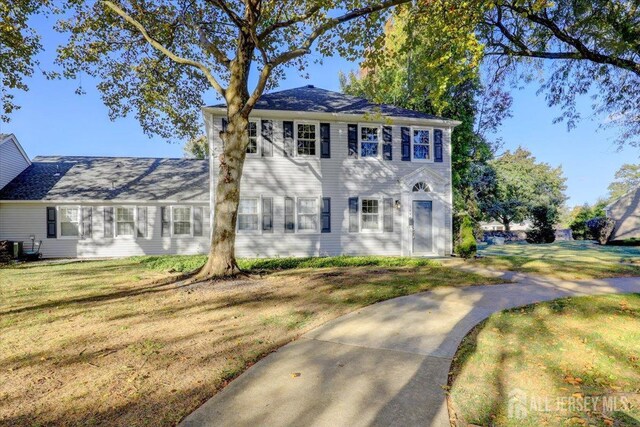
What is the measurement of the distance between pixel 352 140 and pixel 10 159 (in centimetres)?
1822

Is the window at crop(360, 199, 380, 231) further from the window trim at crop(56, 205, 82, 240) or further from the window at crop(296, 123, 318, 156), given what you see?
the window trim at crop(56, 205, 82, 240)

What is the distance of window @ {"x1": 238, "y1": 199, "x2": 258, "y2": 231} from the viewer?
528 inches

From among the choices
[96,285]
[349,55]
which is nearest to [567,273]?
[349,55]

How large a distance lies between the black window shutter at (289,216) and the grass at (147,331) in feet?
12.6

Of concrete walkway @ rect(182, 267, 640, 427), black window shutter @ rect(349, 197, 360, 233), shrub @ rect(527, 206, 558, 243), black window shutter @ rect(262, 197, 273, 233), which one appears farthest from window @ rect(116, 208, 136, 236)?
shrub @ rect(527, 206, 558, 243)

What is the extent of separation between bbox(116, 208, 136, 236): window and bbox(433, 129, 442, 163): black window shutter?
15.0 metres

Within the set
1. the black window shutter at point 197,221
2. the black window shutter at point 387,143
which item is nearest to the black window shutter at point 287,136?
the black window shutter at point 387,143

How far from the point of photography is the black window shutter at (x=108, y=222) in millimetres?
15680

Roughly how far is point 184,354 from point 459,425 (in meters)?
3.09

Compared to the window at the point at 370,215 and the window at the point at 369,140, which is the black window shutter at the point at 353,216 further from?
the window at the point at 369,140

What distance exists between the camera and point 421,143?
1459cm

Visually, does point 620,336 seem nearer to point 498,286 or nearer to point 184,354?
point 498,286

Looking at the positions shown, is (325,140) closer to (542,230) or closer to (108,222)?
(108,222)

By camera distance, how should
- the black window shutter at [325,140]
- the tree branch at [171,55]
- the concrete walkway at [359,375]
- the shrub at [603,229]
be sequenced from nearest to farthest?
the concrete walkway at [359,375] < the tree branch at [171,55] < the black window shutter at [325,140] < the shrub at [603,229]
